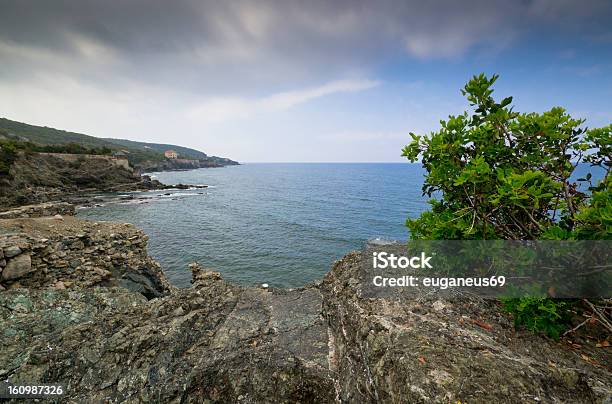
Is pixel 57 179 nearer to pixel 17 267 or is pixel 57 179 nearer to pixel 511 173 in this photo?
pixel 17 267

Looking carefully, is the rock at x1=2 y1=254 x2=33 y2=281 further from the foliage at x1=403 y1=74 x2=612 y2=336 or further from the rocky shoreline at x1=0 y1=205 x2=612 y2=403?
the foliage at x1=403 y1=74 x2=612 y2=336

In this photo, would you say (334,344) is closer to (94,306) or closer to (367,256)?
(367,256)

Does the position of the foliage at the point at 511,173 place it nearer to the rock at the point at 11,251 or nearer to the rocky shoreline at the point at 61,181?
the rock at the point at 11,251

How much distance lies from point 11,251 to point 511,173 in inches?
686

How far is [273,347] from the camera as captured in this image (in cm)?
740

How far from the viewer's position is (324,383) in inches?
254

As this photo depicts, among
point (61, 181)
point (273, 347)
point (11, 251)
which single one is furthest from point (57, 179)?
point (273, 347)

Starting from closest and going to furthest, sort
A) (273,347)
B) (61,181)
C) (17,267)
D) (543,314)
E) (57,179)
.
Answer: (543,314), (273,347), (17,267), (57,179), (61,181)

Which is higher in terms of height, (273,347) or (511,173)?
(511,173)

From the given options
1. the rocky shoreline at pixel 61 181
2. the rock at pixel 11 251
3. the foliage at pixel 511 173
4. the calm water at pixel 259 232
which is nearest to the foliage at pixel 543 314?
the foliage at pixel 511 173

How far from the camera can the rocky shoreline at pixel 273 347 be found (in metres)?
4.41

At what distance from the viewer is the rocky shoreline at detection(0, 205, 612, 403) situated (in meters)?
4.41

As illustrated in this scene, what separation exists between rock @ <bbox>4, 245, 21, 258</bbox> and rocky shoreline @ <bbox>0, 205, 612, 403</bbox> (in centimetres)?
3

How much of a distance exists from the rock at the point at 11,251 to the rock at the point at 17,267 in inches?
6.7
